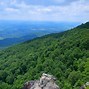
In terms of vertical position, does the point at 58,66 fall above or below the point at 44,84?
below

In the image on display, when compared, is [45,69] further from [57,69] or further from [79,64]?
[79,64]

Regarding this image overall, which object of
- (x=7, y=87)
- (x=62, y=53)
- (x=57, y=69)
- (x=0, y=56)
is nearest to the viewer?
(x=57, y=69)

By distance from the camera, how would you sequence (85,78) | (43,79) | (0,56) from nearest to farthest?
1. (43,79)
2. (85,78)
3. (0,56)

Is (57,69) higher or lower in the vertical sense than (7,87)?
higher

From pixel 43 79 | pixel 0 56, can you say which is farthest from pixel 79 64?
pixel 0 56

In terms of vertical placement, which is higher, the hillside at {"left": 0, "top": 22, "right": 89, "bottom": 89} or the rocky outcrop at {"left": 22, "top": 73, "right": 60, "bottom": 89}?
the rocky outcrop at {"left": 22, "top": 73, "right": 60, "bottom": 89}

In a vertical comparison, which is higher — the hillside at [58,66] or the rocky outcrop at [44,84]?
the rocky outcrop at [44,84]

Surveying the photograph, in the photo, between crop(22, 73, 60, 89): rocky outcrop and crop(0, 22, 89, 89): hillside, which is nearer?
crop(22, 73, 60, 89): rocky outcrop

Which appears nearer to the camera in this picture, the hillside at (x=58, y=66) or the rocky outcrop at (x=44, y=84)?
the rocky outcrop at (x=44, y=84)

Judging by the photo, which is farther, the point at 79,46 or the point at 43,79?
the point at 79,46

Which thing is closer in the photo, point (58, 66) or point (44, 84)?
point (44, 84)

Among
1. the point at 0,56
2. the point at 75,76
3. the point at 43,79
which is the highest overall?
the point at 43,79
